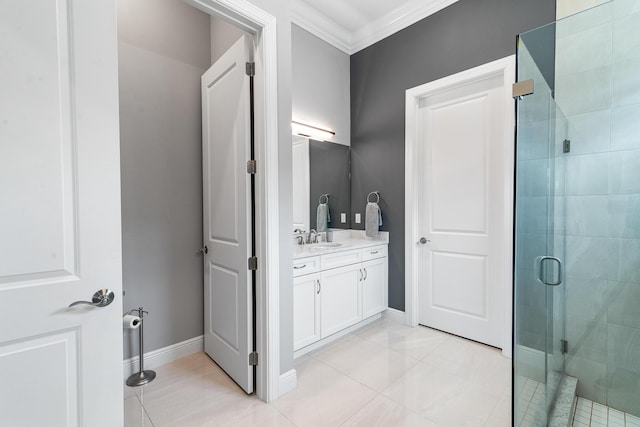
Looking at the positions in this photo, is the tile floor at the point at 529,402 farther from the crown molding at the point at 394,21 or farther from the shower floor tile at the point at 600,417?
the crown molding at the point at 394,21

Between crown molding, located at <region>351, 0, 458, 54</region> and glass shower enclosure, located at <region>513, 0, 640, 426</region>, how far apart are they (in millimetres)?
1246

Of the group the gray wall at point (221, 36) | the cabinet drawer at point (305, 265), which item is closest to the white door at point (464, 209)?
the cabinet drawer at point (305, 265)

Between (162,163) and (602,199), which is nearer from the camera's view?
(602,199)

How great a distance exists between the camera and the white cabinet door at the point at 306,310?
221 cm

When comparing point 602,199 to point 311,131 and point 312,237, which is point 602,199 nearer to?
point 312,237

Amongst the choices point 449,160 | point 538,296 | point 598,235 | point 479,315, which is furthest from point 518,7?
point 479,315

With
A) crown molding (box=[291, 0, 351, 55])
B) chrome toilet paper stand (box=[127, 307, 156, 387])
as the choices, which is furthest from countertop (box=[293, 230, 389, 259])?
crown molding (box=[291, 0, 351, 55])

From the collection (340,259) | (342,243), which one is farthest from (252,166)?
(342,243)

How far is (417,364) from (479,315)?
0.79 m

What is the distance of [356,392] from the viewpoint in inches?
74.9

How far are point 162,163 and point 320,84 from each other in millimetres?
1816

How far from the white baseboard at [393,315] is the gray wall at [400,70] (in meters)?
0.05

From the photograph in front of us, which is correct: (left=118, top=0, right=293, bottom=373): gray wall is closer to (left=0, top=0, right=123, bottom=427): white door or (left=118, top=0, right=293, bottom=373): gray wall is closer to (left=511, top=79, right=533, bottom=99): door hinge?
(left=0, top=0, right=123, bottom=427): white door

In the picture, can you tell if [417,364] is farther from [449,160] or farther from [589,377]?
[449,160]
